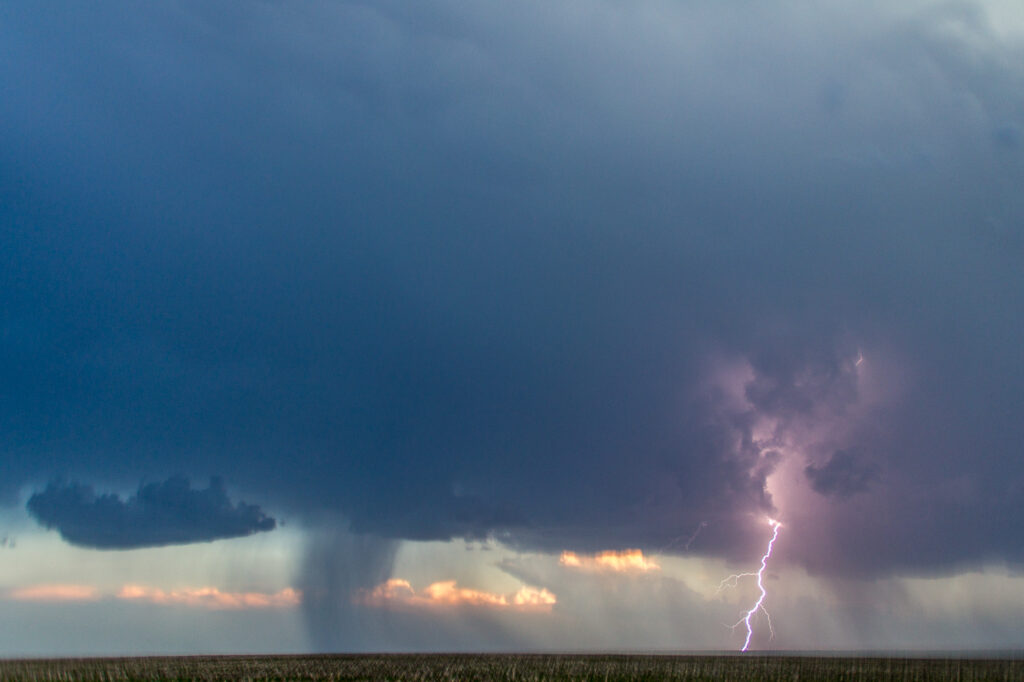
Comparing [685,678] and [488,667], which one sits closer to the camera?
[685,678]

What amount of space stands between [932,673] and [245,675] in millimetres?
76299

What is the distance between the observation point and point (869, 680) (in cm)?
7656

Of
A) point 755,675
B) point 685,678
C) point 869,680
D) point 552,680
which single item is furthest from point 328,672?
point 869,680

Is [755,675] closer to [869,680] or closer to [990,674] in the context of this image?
[869,680]

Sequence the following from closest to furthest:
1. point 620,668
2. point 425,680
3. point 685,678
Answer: point 425,680
point 685,678
point 620,668

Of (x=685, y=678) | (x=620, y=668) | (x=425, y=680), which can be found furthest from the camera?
(x=620, y=668)

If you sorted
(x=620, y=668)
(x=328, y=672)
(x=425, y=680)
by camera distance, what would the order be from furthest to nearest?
(x=620, y=668) < (x=328, y=672) < (x=425, y=680)

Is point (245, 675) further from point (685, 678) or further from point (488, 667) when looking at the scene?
point (685, 678)

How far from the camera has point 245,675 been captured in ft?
272

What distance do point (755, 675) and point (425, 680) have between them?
35.7m

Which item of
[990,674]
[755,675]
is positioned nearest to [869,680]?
[755,675]

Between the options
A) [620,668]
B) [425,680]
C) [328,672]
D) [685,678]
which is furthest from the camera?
[620,668]

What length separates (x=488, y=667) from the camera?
93.1 metres

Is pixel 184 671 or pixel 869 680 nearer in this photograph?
pixel 869 680
